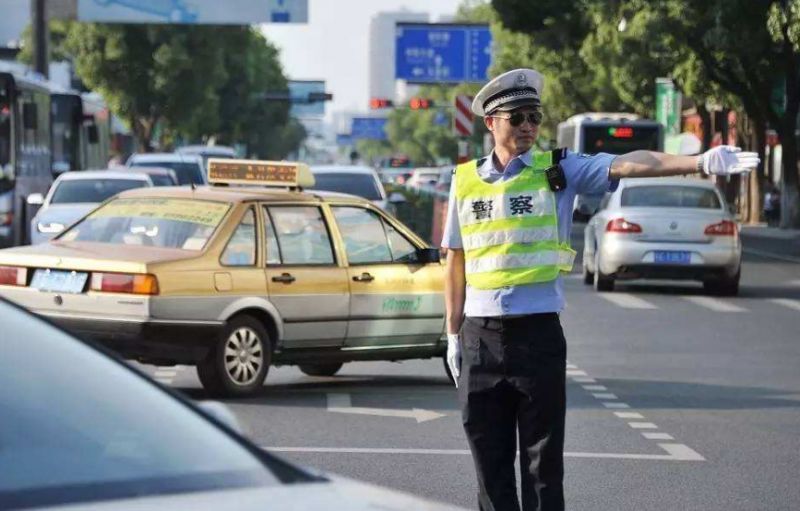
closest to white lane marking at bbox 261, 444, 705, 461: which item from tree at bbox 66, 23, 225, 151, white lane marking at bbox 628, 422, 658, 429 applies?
white lane marking at bbox 628, 422, 658, 429

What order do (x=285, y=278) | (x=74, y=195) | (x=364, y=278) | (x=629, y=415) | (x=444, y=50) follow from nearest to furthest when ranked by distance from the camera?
(x=629, y=415) → (x=285, y=278) → (x=364, y=278) → (x=74, y=195) → (x=444, y=50)

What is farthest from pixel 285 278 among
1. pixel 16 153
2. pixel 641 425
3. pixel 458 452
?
pixel 16 153

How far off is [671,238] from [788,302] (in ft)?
5.23

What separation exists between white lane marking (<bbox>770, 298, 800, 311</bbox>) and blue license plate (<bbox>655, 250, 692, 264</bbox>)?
45.9 inches

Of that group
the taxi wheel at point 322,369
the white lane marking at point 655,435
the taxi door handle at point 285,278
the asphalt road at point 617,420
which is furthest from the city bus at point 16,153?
the white lane marking at point 655,435

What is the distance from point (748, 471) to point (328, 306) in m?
4.06

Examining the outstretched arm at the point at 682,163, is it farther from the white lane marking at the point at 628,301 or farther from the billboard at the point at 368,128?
the billboard at the point at 368,128

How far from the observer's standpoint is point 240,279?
13.4m

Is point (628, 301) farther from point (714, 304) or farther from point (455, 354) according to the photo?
point (455, 354)

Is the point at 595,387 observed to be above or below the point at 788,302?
above

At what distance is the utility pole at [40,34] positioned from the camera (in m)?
41.8

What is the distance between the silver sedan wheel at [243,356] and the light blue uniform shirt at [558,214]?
5983 mm

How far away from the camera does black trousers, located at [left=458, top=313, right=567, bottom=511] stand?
23.5ft

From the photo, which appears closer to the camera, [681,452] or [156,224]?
[681,452]
